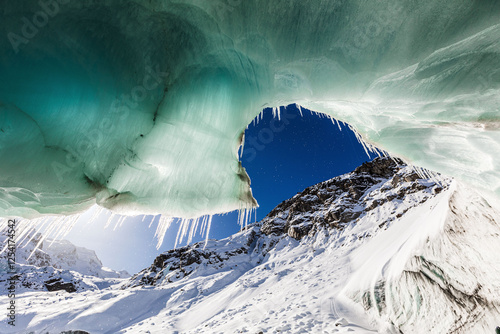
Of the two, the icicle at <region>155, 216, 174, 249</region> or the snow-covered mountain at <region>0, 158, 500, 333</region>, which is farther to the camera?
the snow-covered mountain at <region>0, 158, 500, 333</region>

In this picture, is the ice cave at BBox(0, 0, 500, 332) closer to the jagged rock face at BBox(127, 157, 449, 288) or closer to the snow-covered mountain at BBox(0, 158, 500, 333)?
the snow-covered mountain at BBox(0, 158, 500, 333)

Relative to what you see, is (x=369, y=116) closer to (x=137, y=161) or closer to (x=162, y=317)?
(x=137, y=161)

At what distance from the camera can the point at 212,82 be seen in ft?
10.4

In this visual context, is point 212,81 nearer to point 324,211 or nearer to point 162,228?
point 162,228

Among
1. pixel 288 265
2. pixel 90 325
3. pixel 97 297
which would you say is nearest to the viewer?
pixel 90 325

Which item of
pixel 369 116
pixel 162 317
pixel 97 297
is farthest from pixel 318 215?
pixel 369 116

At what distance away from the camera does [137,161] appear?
141 inches

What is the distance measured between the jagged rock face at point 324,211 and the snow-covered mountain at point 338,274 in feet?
0.86

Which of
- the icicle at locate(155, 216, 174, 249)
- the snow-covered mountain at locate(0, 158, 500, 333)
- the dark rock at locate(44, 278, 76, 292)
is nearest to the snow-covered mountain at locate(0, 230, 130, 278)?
the dark rock at locate(44, 278, 76, 292)

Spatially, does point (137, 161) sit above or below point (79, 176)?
above

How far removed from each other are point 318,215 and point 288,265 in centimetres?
1572

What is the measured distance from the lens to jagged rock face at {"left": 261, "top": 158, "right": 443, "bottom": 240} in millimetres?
39438

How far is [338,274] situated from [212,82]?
2244 centimetres

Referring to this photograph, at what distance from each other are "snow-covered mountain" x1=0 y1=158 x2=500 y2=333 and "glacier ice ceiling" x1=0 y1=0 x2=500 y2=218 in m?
1.03
